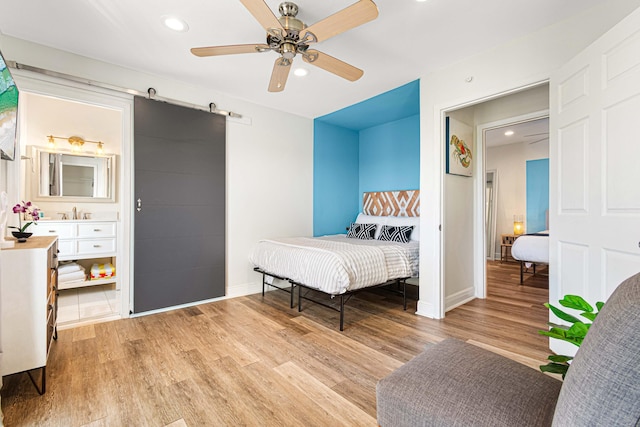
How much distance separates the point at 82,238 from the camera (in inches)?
148

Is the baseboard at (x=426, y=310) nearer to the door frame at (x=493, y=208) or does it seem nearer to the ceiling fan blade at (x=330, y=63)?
the ceiling fan blade at (x=330, y=63)

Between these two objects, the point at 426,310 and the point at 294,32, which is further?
the point at 426,310

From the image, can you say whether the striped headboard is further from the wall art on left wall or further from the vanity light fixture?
the vanity light fixture

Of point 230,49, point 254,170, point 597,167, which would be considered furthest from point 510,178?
point 230,49

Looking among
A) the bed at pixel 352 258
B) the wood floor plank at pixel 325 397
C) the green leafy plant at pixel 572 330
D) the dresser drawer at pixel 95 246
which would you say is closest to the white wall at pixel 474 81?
the bed at pixel 352 258

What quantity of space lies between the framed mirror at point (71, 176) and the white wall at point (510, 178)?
759 centimetres

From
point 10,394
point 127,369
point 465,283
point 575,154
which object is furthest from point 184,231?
point 575,154

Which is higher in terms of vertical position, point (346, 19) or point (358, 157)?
point (346, 19)

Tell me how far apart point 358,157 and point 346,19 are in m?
3.59

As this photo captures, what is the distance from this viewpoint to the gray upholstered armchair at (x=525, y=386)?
53 centimetres

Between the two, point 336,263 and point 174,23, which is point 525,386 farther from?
point 174,23

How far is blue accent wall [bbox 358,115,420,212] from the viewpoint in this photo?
443 cm

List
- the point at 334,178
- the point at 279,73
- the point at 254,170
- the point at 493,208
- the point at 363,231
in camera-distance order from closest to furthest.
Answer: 1. the point at 279,73
2. the point at 254,170
3. the point at 363,231
4. the point at 334,178
5. the point at 493,208

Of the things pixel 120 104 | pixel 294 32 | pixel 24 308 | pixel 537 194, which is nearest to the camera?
pixel 24 308
